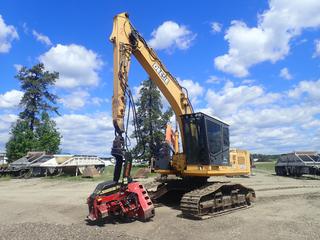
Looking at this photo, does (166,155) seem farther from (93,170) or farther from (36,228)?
(93,170)

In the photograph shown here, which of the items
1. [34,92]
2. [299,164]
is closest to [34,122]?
[34,92]

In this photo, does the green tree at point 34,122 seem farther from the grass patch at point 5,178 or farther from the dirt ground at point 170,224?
the dirt ground at point 170,224

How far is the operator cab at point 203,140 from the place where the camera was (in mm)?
12875

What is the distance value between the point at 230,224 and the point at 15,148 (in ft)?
127

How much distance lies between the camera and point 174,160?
13.8m

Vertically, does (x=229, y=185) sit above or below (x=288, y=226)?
above

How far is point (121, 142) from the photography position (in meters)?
10.9

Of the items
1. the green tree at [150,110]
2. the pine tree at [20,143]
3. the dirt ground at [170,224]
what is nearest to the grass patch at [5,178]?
the pine tree at [20,143]

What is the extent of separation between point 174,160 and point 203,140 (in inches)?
58.4

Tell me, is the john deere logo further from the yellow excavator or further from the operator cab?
the operator cab

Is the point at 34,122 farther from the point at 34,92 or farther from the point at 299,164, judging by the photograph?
the point at 299,164

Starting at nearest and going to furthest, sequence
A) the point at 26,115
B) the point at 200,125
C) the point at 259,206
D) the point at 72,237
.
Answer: the point at 72,237, the point at 200,125, the point at 259,206, the point at 26,115

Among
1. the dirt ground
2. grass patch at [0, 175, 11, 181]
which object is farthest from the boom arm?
grass patch at [0, 175, 11, 181]

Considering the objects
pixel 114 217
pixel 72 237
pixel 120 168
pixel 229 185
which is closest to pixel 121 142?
pixel 120 168
